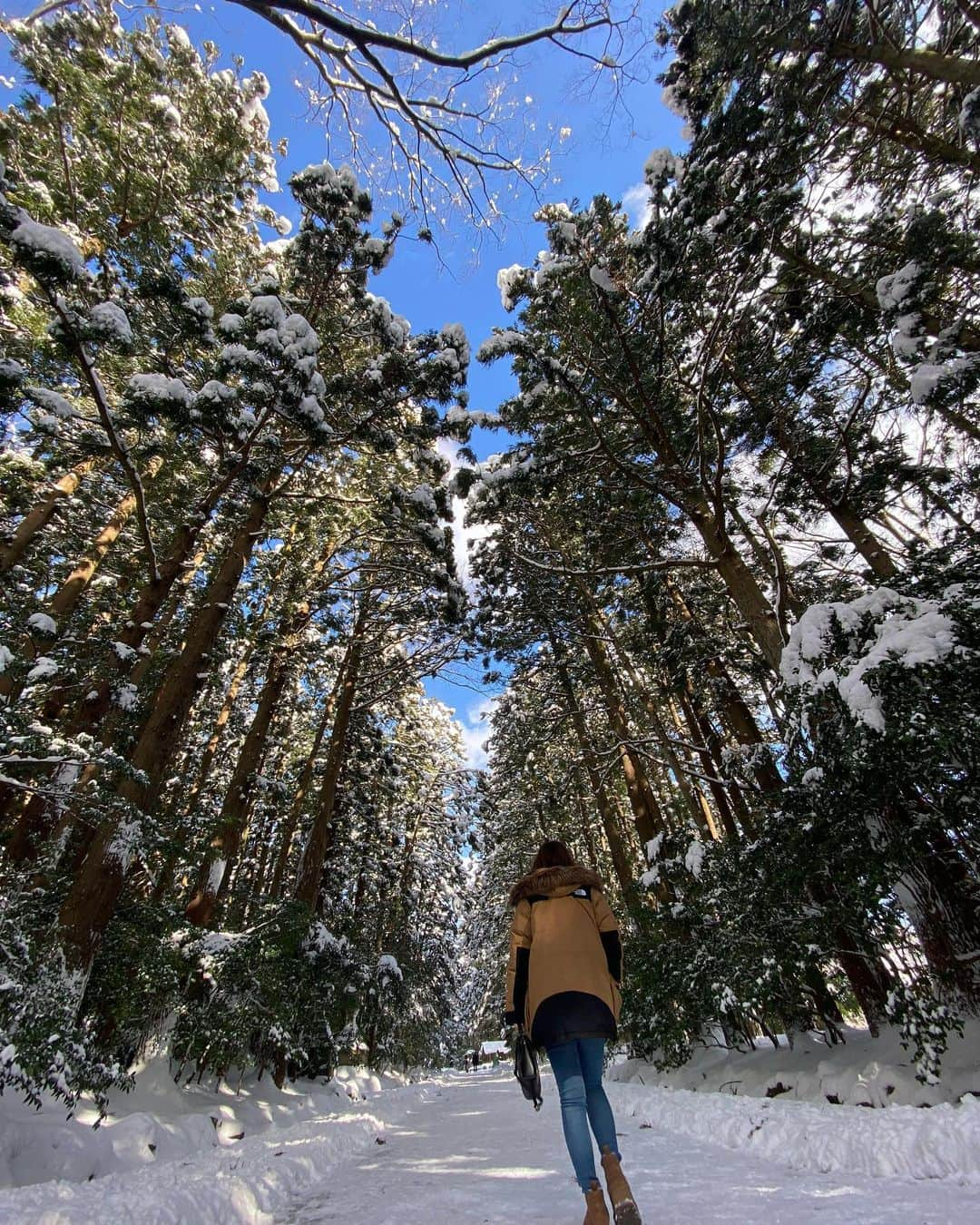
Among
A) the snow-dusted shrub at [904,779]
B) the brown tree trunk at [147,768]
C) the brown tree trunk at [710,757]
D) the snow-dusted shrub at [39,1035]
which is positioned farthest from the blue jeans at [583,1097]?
the brown tree trunk at [710,757]

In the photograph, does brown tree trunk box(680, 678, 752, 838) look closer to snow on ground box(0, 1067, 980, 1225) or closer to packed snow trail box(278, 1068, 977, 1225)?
snow on ground box(0, 1067, 980, 1225)

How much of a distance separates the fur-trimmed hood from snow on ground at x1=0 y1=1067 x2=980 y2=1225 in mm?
1433

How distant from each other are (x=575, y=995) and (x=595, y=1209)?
0.77 m

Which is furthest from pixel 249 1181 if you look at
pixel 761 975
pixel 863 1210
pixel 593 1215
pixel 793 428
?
pixel 793 428

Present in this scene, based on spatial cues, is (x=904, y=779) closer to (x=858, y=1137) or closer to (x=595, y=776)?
(x=858, y=1137)

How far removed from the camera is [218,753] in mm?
15320

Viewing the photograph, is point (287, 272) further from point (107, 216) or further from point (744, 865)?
point (744, 865)

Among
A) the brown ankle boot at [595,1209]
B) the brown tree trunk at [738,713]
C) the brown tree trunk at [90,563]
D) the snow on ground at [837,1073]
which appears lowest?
the brown ankle boot at [595,1209]

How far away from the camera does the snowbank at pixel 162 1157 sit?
269cm

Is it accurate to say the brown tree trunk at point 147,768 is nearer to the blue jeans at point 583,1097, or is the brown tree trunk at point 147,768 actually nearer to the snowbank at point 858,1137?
the blue jeans at point 583,1097

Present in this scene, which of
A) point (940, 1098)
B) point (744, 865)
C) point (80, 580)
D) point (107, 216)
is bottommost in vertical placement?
point (940, 1098)

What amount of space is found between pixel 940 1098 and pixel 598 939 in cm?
283

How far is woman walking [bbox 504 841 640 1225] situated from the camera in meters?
2.60

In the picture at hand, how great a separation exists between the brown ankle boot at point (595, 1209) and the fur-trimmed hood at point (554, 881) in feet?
4.02
